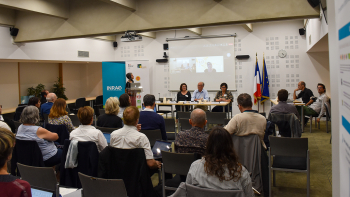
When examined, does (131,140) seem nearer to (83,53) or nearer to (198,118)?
(198,118)

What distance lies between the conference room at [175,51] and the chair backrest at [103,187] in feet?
6.13

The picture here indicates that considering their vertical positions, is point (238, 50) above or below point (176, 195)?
above

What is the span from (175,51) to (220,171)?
878cm

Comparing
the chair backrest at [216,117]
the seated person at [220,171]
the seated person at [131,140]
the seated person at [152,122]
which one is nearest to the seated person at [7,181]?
the seated person at [220,171]

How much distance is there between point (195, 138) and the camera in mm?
2777

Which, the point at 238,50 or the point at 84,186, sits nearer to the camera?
the point at 84,186

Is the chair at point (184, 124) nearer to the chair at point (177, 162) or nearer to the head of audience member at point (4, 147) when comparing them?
the chair at point (177, 162)

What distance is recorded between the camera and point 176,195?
1731 mm

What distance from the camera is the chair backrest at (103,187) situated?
6.79ft

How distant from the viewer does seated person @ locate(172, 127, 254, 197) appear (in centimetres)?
178

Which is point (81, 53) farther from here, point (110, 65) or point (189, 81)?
point (189, 81)

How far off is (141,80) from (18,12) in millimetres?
4550

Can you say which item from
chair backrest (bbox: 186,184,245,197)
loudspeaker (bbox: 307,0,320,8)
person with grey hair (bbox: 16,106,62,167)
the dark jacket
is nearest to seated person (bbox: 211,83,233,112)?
loudspeaker (bbox: 307,0,320,8)

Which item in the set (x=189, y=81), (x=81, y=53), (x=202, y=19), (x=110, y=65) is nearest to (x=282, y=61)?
(x=189, y=81)
